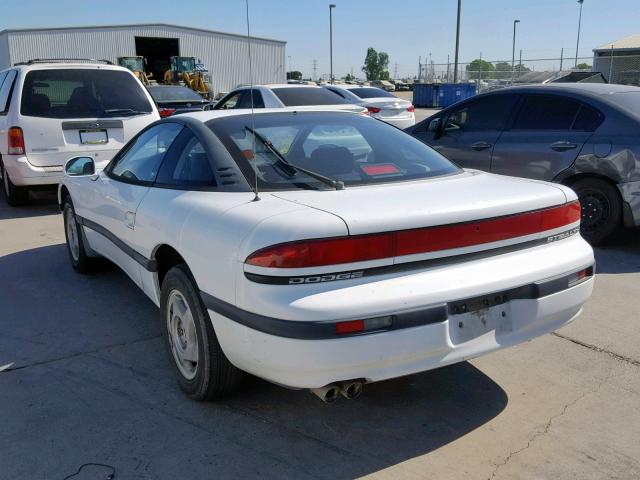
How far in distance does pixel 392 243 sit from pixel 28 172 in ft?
22.2

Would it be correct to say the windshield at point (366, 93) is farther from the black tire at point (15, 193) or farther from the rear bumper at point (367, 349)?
the rear bumper at point (367, 349)

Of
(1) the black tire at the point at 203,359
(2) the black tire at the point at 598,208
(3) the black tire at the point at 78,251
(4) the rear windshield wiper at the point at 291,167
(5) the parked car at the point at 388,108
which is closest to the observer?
(1) the black tire at the point at 203,359

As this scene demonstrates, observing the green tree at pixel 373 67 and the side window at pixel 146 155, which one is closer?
the side window at pixel 146 155

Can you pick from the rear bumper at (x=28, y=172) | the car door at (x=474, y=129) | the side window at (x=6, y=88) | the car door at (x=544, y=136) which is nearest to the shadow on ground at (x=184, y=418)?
the car door at (x=544, y=136)

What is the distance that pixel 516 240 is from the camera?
2875mm

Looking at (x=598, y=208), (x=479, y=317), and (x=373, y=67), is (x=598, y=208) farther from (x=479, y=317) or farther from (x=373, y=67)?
(x=373, y=67)

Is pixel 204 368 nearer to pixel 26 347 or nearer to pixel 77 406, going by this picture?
pixel 77 406

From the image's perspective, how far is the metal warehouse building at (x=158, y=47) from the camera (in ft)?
127

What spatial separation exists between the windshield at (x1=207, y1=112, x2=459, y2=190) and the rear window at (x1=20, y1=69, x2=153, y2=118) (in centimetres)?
527

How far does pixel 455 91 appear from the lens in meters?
31.0

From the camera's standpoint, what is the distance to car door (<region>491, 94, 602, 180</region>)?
6.06m

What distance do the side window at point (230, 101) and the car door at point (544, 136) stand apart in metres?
A: 7.03

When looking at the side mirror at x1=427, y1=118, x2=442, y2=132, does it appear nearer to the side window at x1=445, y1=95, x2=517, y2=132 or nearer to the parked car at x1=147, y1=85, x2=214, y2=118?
the side window at x1=445, y1=95, x2=517, y2=132

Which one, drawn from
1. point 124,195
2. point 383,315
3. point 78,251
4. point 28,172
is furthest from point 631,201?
point 28,172
